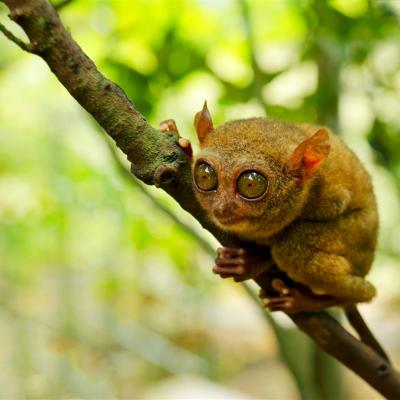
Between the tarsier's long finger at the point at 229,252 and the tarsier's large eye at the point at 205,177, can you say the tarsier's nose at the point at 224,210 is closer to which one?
the tarsier's large eye at the point at 205,177

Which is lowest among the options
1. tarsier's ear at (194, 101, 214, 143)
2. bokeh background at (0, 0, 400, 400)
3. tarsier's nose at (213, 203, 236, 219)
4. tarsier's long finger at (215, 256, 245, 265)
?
tarsier's long finger at (215, 256, 245, 265)

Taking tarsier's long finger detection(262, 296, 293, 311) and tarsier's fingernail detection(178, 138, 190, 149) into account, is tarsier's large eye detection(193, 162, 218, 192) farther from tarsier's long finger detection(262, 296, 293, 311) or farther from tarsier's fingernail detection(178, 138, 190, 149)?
tarsier's long finger detection(262, 296, 293, 311)

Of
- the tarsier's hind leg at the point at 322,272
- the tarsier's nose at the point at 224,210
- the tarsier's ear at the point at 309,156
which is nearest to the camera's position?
the tarsier's nose at the point at 224,210

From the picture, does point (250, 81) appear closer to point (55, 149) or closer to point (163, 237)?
point (163, 237)

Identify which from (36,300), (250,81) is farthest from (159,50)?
(36,300)

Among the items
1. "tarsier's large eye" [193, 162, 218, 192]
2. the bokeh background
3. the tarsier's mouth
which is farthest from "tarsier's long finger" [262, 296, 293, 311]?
the bokeh background

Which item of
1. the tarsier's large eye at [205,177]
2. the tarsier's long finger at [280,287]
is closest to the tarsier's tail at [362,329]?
the tarsier's long finger at [280,287]
